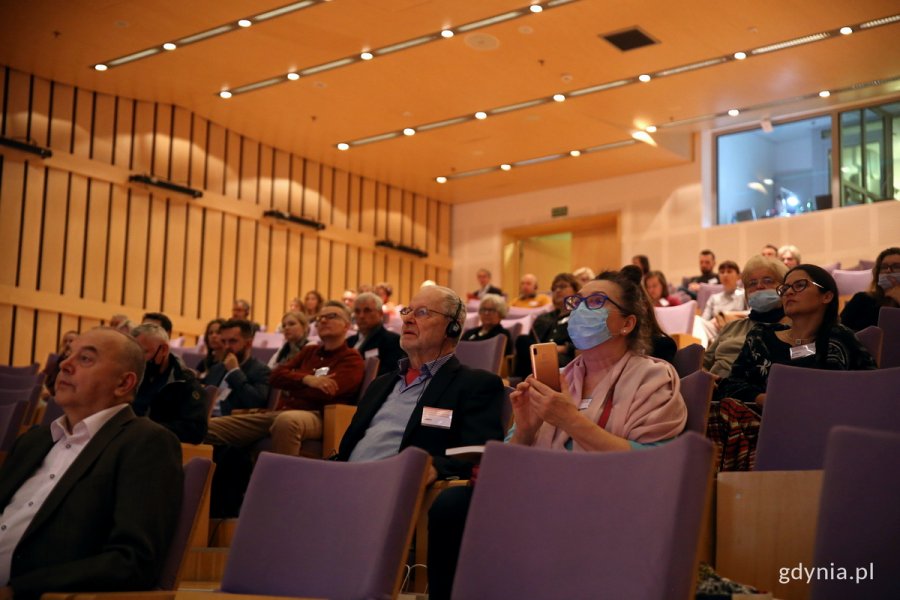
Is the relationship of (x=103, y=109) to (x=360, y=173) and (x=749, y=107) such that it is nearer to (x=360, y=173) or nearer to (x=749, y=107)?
(x=360, y=173)

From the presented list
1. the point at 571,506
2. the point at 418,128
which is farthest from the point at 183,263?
the point at 571,506

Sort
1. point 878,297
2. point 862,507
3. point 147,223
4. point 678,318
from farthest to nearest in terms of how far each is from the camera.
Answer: point 147,223 → point 678,318 → point 878,297 → point 862,507

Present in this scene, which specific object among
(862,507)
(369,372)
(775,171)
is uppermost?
(775,171)

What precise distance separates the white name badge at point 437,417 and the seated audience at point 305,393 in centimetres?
160

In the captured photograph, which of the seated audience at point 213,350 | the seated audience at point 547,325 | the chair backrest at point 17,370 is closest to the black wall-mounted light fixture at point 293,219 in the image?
the chair backrest at point 17,370

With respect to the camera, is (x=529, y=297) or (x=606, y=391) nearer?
(x=606, y=391)

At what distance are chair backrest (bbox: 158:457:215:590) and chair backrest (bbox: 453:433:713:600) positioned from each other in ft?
2.20

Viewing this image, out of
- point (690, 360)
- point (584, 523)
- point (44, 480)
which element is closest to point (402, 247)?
point (690, 360)

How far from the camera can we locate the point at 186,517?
2254 millimetres

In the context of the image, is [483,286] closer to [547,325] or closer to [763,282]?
[547,325]

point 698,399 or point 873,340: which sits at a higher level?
point 873,340

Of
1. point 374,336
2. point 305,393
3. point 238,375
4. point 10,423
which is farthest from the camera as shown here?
point 374,336

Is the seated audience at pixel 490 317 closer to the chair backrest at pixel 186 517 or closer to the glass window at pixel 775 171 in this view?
the chair backrest at pixel 186 517

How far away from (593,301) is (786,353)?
1151 millimetres
